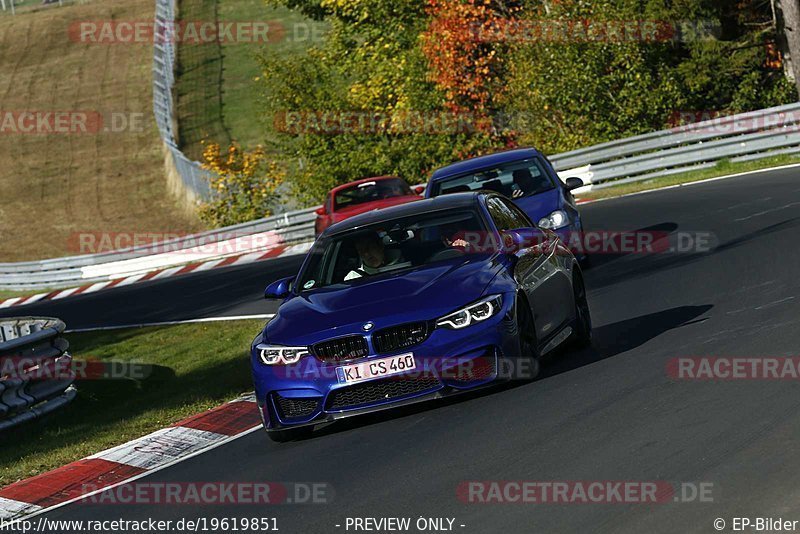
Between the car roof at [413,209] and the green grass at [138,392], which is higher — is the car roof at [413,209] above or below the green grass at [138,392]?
above

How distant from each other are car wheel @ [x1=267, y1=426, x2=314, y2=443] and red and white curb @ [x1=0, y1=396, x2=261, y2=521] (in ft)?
2.32

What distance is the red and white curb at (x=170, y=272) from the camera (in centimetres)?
3225

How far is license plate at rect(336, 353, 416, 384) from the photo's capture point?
30.5 ft

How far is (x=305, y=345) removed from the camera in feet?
31.1

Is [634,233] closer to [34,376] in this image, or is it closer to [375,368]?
[34,376]

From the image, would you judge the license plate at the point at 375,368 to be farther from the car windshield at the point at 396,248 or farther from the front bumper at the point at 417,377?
the car windshield at the point at 396,248

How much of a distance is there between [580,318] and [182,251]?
24.7m

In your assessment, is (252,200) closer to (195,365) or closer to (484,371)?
(195,365)

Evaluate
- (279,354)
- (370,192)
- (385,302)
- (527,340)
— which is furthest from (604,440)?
(370,192)

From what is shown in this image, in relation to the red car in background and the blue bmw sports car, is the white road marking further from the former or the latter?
the blue bmw sports car

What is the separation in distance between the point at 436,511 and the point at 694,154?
24.5m

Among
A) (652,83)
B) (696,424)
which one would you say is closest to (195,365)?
(696,424)

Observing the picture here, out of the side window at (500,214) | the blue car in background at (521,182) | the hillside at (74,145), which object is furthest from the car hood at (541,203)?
the hillside at (74,145)

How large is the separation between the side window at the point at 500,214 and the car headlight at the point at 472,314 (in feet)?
4.48
